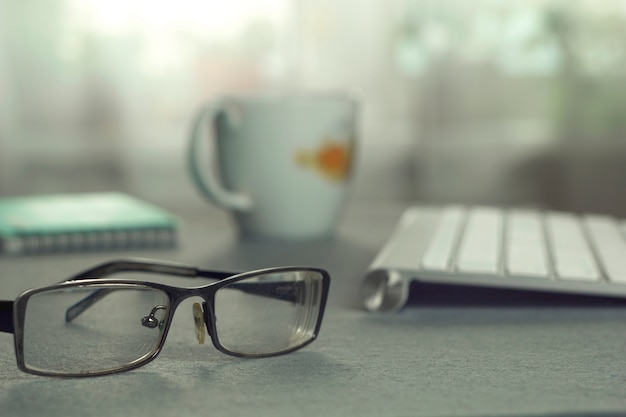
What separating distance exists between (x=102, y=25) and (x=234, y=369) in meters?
1.30

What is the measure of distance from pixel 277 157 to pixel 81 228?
0.19 metres

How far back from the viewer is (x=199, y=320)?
16.6 inches

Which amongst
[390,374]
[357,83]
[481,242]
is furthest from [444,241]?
[357,83]

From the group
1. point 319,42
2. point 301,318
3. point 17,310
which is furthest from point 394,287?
point 319,42

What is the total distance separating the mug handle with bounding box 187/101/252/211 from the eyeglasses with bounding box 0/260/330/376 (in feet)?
0.84

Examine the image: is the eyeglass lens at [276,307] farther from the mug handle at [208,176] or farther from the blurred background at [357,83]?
the blurred background at [357,83]

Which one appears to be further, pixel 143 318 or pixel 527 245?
pixel 527 245

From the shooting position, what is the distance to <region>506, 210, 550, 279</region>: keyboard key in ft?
1.69

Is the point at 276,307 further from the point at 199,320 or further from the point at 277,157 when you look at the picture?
the point at 277,157

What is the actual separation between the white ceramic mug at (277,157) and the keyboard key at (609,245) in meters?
0.24

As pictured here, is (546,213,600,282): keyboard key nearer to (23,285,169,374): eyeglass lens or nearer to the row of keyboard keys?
the row of keyboard keys

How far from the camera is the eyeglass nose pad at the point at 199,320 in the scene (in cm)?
42

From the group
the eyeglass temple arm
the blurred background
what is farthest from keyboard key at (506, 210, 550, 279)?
the blurred background

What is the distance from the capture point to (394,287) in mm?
511
